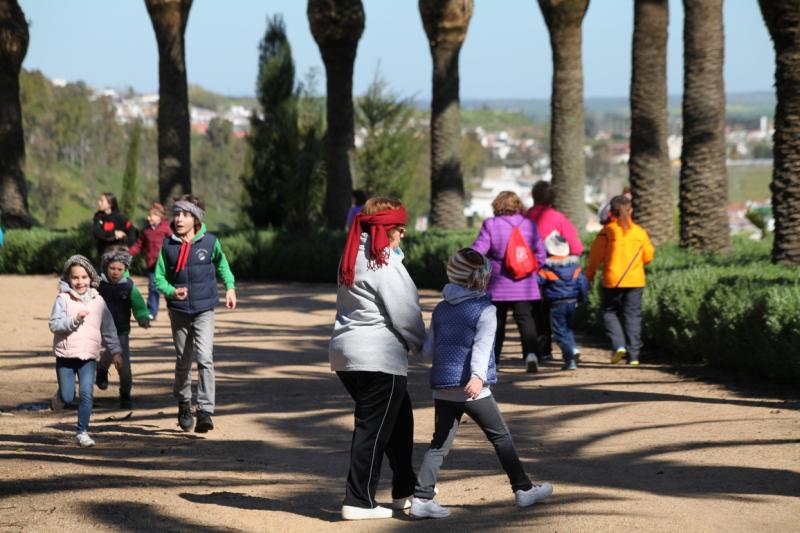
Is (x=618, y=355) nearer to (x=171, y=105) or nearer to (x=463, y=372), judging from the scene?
(x=463, y=372)

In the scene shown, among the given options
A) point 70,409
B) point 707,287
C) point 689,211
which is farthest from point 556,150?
point 70,409

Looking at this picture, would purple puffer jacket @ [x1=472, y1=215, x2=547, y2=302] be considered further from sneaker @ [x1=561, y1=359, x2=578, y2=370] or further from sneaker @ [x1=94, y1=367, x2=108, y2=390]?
sneaker @ [x1=94, y1=367, x2=108, y2=390]

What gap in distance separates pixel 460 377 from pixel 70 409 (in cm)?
516

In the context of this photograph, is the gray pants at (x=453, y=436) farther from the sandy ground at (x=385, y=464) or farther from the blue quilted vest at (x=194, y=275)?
the blue quilted vest at (x=194, y=275)

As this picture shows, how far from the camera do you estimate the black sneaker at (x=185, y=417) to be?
9.70m

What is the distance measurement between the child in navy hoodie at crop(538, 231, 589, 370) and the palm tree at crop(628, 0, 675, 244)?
6716 mm

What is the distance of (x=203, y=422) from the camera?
9.59 meters

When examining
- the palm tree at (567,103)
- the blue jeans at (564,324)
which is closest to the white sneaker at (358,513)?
the blue jeans at (564,324)

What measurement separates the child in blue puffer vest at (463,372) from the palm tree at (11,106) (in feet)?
78.6

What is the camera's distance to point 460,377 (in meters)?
6.63

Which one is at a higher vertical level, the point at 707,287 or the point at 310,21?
the point at 310,21

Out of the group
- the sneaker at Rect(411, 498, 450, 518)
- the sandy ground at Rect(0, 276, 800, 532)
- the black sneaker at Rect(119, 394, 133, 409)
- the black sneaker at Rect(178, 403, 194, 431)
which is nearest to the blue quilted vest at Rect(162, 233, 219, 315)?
the black sneaker at Rect(178, 403, 194, 431)

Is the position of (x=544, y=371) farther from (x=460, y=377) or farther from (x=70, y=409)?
(x=460, y=377)

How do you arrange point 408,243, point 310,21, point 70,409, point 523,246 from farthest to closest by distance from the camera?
point 310,21, point 408,243, point 523,246, point 70,409
